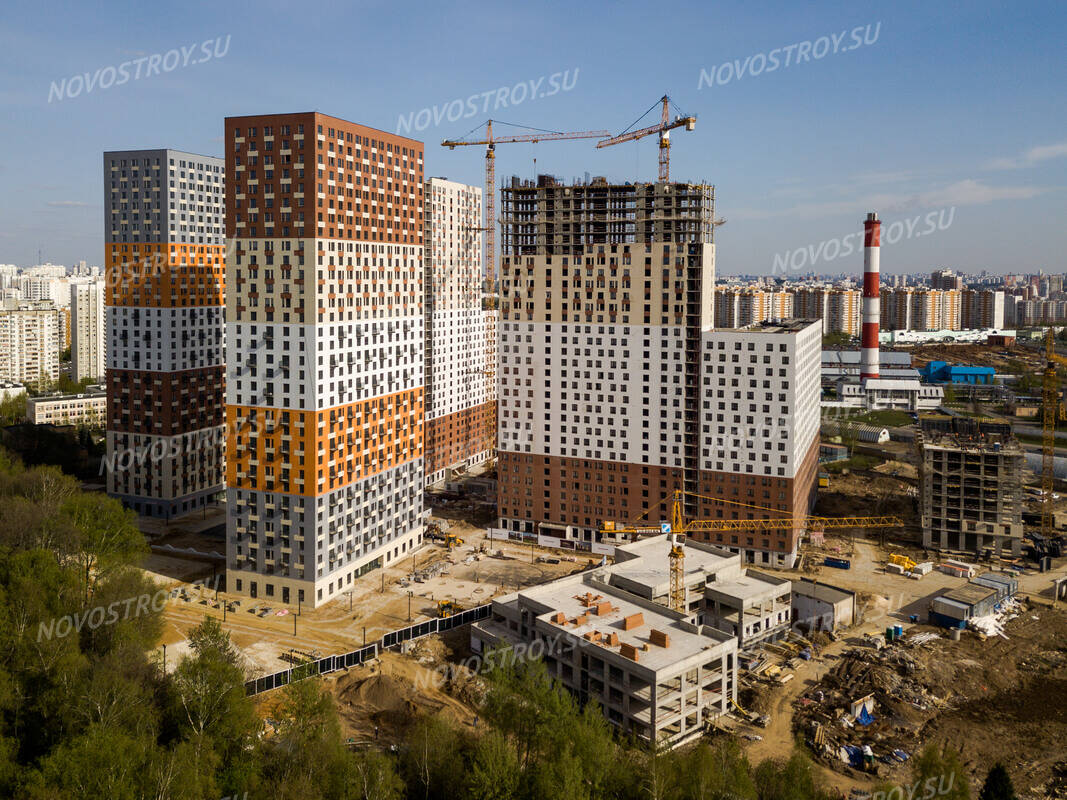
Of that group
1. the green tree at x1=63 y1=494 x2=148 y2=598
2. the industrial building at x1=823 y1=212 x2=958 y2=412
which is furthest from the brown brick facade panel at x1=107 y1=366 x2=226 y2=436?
the industrial building at x1=823 y1=212 x2=958 y2=412

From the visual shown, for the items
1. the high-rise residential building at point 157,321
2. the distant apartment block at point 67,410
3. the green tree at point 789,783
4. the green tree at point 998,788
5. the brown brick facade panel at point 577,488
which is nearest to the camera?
the green tree at point 789,783

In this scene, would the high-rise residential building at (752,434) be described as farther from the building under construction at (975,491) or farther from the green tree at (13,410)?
the green tree at (13,410)

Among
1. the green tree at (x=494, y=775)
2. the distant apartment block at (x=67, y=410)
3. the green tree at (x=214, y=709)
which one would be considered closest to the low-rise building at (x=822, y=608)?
the green tree at (x=494, y=775)

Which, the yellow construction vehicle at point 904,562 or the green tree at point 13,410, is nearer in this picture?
the yellow construction vehicle at point 904,562

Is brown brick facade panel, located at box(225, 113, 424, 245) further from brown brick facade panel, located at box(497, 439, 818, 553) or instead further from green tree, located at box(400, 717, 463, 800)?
green tree, located at box(400, 717, 463, 800)

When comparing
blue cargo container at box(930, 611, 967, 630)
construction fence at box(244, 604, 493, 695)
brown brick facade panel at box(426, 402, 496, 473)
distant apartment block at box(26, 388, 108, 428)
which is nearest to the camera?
construction fence at box(244, 604, 493, 695)

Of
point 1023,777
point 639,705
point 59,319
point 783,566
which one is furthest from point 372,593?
point 59,319

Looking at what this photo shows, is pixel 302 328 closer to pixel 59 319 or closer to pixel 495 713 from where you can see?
pixel 495 713
